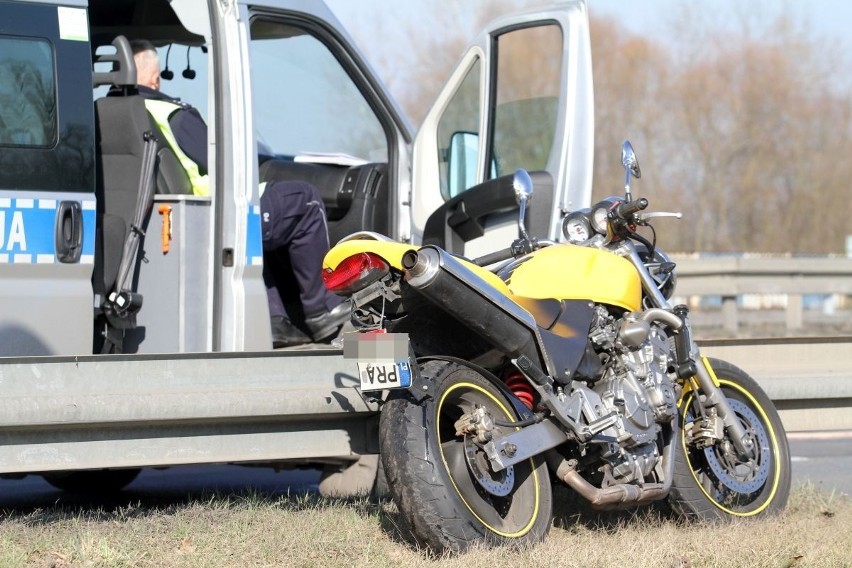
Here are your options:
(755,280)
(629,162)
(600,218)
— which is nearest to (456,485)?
(600,218)

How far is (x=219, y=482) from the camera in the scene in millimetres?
7801

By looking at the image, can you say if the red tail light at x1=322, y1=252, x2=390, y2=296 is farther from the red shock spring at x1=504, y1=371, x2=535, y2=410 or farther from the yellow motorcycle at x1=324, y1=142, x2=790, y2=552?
the red shock spring at x1=504, y1=371, x2=535, y2=410

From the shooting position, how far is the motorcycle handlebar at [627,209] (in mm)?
5668

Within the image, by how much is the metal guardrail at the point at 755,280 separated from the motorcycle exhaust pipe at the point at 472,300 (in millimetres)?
12750

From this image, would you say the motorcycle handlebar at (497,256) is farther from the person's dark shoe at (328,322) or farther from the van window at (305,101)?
the van window at (305,101)

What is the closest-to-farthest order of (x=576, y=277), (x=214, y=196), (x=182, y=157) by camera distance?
1. (x=576, y=277)
2. (x=214, y=196)
3. (x=182, y=157)

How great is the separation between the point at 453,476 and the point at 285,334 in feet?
8.03

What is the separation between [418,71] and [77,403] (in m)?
19.3

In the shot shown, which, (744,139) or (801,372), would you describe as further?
(744,139)

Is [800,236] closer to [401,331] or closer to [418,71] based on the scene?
[418,71]

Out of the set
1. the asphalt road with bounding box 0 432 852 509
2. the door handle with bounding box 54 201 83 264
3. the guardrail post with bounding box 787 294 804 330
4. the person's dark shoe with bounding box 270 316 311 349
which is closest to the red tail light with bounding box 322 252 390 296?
the door handle with bounding box 54 201 83 264

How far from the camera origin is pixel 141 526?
527cm

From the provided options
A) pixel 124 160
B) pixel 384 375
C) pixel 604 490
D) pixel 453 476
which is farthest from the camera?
pixel 124 160

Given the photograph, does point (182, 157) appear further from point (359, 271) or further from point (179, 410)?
point (359, 271)
